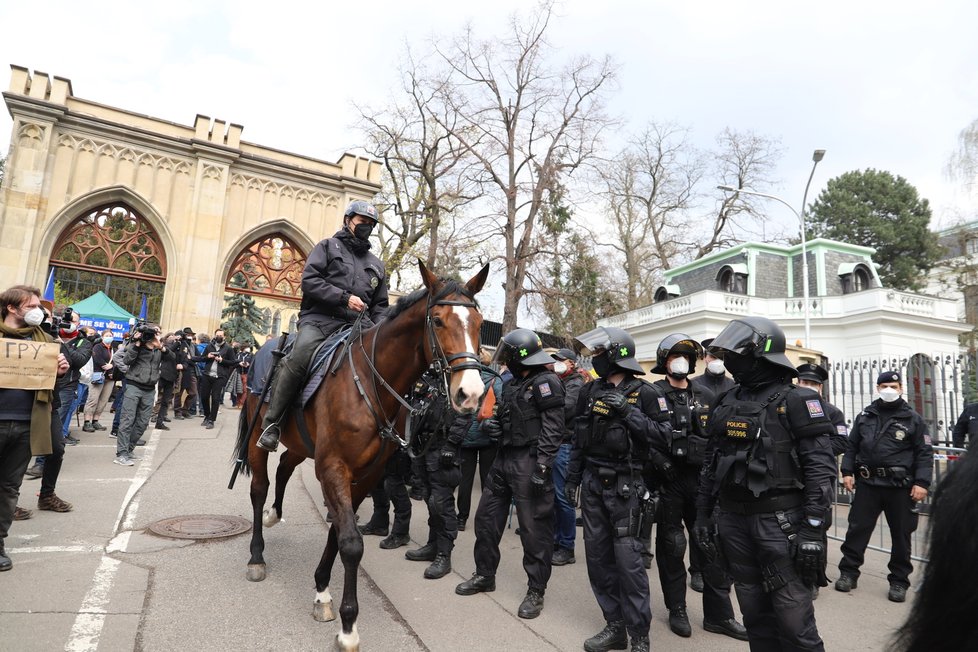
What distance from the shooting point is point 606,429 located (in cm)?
424

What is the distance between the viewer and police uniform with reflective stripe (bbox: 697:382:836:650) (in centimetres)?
299

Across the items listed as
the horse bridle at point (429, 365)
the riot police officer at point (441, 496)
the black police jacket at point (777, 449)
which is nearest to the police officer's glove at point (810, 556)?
the black police jacket at point (777, 449)

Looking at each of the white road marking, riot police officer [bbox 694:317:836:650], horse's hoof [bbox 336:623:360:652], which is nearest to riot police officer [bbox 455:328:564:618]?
horse's hoof [bbox 336:623:360:652]

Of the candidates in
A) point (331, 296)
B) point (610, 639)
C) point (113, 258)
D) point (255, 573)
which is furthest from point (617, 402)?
point (113, 258)

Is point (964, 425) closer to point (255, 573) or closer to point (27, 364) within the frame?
point (255, 573)

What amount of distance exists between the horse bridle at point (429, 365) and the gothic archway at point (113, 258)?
65.7ft

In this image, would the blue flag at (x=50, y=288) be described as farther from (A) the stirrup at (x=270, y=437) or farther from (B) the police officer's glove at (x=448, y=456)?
(B) the police officer's glove at (x=448, y=456)

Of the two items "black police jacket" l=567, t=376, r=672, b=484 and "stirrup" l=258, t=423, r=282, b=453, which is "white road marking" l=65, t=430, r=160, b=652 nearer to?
"stirrup" l=258, t=423, r=282, b=453

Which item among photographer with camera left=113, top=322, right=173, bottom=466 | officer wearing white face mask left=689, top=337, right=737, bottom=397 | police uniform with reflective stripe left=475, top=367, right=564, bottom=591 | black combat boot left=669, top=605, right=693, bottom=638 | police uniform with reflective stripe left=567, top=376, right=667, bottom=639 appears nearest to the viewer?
police uniform with reflective stripe left=567, top=376, right=667, bottom=639

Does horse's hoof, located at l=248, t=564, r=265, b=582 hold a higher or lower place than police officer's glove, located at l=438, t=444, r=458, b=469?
lower

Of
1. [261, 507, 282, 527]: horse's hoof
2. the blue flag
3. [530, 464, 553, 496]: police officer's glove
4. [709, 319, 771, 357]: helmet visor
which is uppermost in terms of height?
the blue flag

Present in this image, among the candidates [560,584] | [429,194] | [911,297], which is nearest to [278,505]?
[560,584]

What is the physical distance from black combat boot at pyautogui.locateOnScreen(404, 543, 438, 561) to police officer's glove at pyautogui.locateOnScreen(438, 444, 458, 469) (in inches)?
35.9

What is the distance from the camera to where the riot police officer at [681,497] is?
14.4 feet
